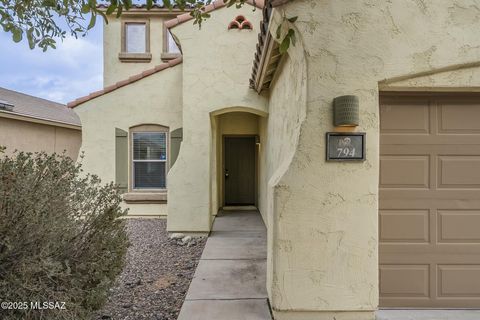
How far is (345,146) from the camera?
3312 millimetres

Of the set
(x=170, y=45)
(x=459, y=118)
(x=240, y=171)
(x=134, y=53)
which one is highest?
(x=170, y=45)

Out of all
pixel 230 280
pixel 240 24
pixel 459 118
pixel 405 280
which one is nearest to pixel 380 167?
pixel 459 118

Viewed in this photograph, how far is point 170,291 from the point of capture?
4453 mm

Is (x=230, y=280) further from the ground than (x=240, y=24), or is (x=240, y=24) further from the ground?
(x=240, y=24)

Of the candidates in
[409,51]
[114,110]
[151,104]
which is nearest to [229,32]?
[151,104]

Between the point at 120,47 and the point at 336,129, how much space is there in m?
10.6

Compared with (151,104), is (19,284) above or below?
below

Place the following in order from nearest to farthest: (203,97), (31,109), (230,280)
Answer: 1. (230,280)
2. (203,97)
3. (31,109)

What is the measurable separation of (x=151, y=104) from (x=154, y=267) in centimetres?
510

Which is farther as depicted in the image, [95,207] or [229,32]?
[229,32]

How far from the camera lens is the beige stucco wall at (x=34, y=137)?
36.7ft

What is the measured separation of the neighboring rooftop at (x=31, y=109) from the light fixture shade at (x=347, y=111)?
12.5m

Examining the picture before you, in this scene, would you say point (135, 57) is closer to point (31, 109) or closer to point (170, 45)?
point (170, 45)

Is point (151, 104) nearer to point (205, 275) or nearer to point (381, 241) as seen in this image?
point (205, 275)
